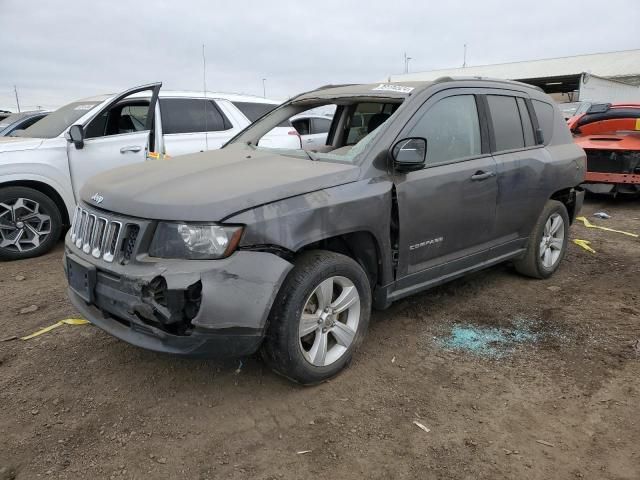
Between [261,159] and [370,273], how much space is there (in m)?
1.05

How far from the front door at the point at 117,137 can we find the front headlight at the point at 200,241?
3.75m

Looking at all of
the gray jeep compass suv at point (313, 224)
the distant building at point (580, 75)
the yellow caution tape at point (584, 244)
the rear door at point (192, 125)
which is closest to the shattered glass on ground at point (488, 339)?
the gray jeep compass suv at point (313, 224)

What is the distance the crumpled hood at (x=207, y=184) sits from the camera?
2.54 m

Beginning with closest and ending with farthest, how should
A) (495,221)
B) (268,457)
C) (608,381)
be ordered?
(268,457)
(608,381)
(495,221)

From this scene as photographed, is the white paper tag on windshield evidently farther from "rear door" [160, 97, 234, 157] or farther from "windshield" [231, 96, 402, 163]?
"rear door" [160, 97, 234, 157]

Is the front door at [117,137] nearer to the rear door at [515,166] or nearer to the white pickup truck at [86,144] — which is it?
the white pickup truck at [86,144]

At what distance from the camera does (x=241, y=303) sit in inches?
96.3

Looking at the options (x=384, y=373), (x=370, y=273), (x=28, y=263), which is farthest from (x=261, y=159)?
(x=28, y=263)

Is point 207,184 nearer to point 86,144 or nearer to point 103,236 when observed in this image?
point 103,236

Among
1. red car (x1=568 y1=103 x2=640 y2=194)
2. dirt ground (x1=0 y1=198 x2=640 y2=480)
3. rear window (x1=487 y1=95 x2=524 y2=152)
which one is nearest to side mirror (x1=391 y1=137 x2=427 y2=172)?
→ rear window (x1=487 y1=95 x2=524 y2=152)

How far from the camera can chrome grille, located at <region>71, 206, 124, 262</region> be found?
105 inches

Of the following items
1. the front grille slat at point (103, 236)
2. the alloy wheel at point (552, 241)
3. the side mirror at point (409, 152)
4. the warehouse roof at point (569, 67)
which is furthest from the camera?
the warehouse roof at point (569, 67)

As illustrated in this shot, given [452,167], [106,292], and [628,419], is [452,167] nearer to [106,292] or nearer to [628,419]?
[628,419]

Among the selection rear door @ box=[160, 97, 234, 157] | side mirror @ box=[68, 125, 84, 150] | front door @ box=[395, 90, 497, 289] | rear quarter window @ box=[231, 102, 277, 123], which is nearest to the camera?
front door @ box=[395, 90, 497, 289]
